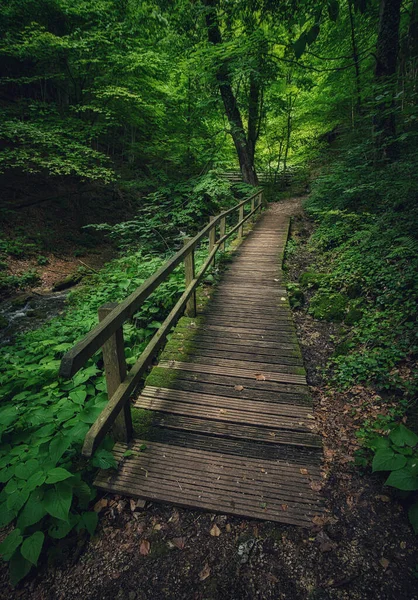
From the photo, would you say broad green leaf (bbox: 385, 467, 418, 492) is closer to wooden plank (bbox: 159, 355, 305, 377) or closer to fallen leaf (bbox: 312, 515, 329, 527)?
fallen leaf (bbox: 312, 515, 329, 527)

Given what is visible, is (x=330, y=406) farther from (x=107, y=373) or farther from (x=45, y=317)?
(x=45, y=317)

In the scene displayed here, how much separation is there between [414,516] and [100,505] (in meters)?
2.24

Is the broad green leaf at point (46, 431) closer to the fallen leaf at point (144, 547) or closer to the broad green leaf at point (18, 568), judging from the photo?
the broad green leaf at point (18, 568)

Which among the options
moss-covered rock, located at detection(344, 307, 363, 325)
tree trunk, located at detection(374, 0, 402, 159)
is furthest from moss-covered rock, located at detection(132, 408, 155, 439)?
tree trunk, located at detection(374, 0, 402, 159)

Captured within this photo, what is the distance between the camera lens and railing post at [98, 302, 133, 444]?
228 centimetres

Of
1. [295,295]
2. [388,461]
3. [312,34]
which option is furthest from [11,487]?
[295,295]

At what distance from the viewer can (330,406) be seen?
324cm

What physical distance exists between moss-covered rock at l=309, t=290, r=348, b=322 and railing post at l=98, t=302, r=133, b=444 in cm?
379

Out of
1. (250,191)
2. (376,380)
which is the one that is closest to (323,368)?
(376,380)

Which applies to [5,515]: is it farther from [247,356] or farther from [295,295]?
[295,295]

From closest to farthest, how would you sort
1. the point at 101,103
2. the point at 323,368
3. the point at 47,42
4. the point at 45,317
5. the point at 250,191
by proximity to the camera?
the point at 323,368 → the point at 45,317 → the point at 47,42 → the point at 101,103 → the point at 250,191

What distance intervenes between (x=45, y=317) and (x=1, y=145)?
9.76m

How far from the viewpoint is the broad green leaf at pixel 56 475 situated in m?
1.81

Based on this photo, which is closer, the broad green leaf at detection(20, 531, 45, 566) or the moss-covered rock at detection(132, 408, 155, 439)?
the broad green leaf at detection(20, 531, 45, 566)
